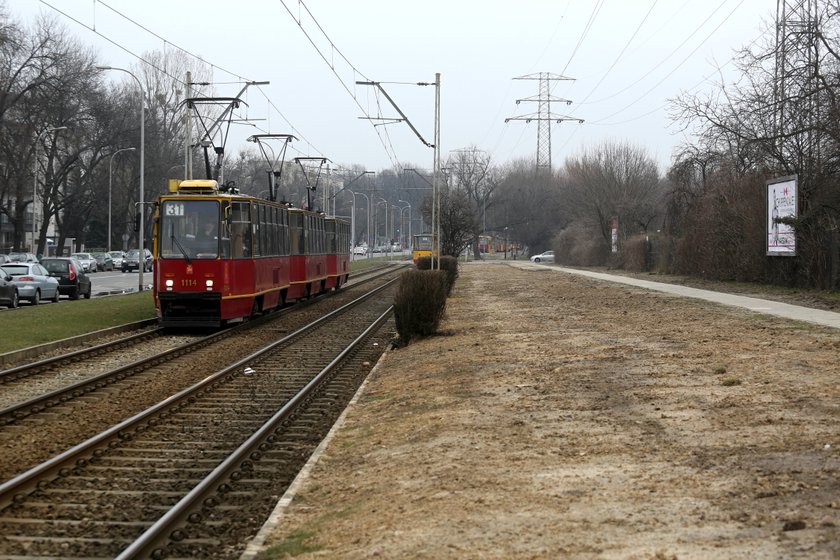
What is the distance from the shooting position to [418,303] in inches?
840

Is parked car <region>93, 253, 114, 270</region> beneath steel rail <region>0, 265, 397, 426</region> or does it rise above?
above

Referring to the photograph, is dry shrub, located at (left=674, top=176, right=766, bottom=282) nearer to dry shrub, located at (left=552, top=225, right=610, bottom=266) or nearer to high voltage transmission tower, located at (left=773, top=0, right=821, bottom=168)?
high voltage transmission tower, located at (left=773, top=0, right=821, bottom=168)

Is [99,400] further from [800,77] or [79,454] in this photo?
[800,77]

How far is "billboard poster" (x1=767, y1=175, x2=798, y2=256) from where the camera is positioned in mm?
31891

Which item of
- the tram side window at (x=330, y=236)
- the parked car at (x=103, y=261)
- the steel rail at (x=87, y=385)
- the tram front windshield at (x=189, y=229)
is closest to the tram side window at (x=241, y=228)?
the tram front windshield at (x=189, y=229)

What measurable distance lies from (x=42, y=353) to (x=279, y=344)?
4725 mm

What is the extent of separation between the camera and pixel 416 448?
384 inches

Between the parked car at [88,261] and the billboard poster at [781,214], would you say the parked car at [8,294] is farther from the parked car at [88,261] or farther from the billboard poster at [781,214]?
the parked car at [88,261]

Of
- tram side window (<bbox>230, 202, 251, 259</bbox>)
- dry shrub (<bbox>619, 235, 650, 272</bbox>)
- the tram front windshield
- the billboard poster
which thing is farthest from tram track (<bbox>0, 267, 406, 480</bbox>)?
dry shrub (<bbox>619, 235, 650, 272</bbox>)

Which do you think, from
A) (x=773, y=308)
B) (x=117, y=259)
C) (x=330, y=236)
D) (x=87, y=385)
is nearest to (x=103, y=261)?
(x=117, y=259)

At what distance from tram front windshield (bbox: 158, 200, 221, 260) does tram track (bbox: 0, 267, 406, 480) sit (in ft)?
7.56

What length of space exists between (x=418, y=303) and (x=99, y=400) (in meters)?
8.49

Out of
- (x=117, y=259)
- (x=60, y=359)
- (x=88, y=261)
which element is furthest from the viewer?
(x=117, y=259)

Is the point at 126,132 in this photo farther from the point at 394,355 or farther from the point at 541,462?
the point at 541,462
